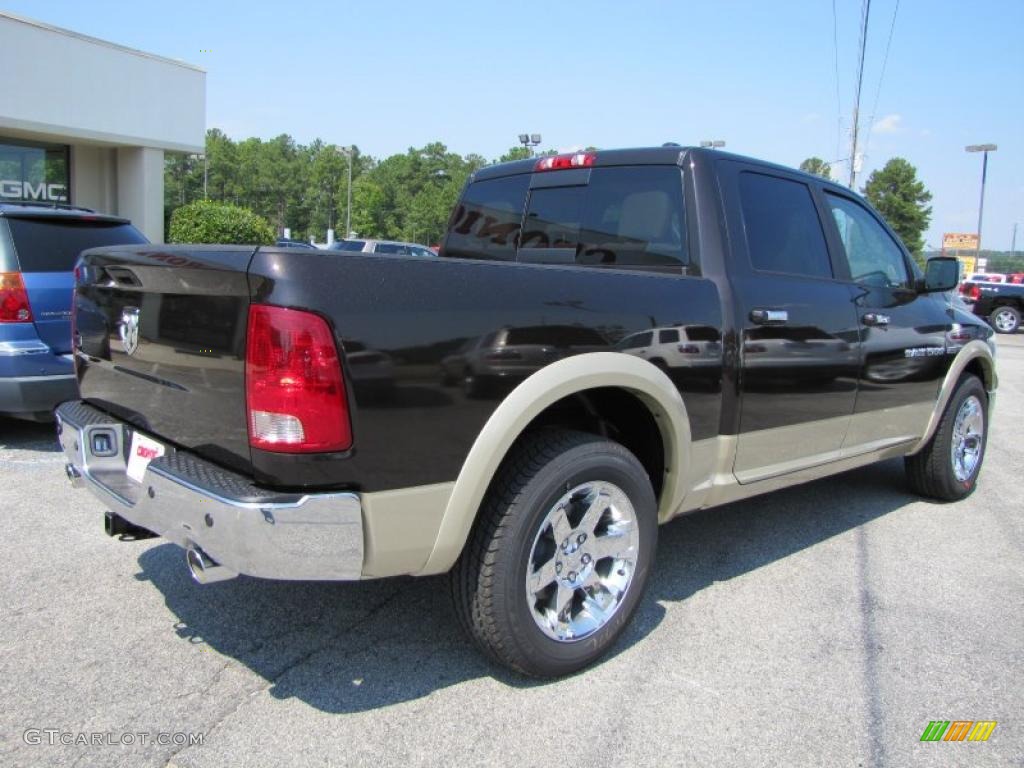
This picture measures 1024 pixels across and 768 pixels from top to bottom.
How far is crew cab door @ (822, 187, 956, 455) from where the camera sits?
4.18 metres

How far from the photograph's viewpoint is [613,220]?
12.2 feet

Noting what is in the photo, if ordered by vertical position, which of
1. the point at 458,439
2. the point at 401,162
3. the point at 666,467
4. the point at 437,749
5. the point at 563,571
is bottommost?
the point at 437,749

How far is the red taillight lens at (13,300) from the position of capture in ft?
16.7

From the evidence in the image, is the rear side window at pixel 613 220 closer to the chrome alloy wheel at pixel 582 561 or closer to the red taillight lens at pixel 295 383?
the chrome alloy wheel at pixel 582 561

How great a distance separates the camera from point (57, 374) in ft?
17.0

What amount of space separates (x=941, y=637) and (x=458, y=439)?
230cm

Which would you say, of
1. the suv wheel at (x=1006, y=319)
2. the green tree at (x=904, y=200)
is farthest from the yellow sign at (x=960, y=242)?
the suv wheel at (x=1006, y=319)

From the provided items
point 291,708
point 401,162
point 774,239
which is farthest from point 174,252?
point 401,162

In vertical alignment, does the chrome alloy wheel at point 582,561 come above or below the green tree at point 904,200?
below

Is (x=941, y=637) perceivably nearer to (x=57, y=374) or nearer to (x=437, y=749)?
(x=437, y=749)

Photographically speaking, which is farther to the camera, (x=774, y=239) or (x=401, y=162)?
(x=401, y=162)

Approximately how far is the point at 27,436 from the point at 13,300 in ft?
4.49

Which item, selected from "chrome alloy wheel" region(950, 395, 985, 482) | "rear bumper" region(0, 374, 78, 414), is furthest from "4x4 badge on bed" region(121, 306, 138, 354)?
"chrome alloy wheel" region(950, 395, 985, 482)

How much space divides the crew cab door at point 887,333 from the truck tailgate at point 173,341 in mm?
3063
